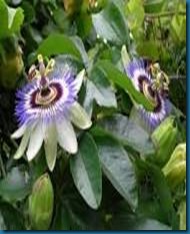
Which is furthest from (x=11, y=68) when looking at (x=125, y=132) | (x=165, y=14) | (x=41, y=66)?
(x=165, y=14)

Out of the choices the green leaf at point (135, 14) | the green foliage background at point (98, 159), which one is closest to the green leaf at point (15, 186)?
the green foliage background at point (98, 159)

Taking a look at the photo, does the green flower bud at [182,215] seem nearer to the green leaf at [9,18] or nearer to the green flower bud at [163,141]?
the green flower bud at [163,141]

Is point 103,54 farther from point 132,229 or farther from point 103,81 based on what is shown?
point 132,229

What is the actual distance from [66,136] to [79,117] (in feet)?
0.08

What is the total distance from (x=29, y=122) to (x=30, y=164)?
4cm

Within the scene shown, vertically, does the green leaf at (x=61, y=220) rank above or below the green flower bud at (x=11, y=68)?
below

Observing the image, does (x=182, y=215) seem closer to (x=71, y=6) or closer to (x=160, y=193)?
(x=160, y=193)

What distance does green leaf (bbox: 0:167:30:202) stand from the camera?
27.9 inches

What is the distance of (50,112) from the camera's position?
0.72 metres

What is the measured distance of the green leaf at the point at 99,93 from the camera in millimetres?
722

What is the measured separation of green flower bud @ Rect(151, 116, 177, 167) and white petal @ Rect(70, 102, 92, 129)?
3.0 inches

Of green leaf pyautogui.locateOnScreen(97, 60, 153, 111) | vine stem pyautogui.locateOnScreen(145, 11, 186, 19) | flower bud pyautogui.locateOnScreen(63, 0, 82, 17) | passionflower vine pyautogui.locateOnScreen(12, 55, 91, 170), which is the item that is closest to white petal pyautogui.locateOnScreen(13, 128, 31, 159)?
passionflower vine pyautogui.locateOnScreen(12, 55, 91, 170)

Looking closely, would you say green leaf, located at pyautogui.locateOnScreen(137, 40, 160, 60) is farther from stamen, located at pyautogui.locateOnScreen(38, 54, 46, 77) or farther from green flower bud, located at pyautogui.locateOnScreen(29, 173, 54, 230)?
green flower bud, located at pyautogui.locateOnScreen(29, 173, 54, 230)

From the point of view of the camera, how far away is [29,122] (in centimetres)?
72
